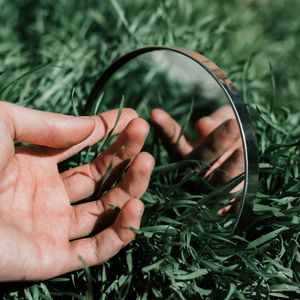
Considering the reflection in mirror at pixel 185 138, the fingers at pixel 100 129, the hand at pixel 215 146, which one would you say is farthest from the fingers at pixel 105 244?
the hand at pixel 215 146

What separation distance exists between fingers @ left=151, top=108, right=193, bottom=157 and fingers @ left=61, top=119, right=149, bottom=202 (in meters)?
0.30

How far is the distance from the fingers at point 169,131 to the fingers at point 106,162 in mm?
295

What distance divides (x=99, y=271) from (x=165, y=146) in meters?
0.49

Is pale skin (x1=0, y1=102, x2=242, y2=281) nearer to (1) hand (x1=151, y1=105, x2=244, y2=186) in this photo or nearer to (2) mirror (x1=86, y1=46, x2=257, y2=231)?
(2) mirror (x1=86, y1=46, x2=257, y2=231)

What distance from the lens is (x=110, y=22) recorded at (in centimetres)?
202

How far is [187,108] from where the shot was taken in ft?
6.11

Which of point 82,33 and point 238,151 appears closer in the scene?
point 238,151

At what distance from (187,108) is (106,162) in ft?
2.09

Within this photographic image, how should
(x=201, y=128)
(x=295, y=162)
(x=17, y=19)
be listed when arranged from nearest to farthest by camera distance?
1. (x=295, y=162)
2. (x=201, y=128)
3. (x=17, y=19)

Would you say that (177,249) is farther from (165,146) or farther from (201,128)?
(201,128)

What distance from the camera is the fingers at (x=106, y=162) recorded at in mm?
1245

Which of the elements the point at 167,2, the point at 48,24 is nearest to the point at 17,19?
the point at 48,24

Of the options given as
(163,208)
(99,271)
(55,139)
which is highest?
(55,139)

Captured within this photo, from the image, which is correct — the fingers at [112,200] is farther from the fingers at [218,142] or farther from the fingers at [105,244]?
the fingers at [218,142]
